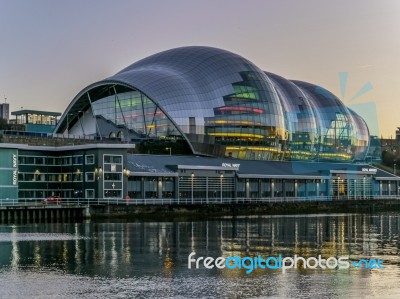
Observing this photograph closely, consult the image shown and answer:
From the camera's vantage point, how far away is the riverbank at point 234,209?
257ft

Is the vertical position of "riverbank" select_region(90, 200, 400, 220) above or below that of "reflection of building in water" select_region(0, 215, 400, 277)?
below

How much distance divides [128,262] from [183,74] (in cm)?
8547

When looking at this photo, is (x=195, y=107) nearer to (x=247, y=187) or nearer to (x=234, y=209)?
(x=247, y=187)

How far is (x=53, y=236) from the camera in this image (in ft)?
171

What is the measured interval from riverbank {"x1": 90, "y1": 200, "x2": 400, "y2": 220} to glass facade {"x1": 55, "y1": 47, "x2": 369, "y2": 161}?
1858 cm

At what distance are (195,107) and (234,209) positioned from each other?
2737 centimetres

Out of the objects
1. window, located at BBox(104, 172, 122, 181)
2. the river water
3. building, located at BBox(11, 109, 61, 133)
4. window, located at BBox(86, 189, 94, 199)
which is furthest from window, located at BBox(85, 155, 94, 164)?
building, located at BBox(11, 109, 61, 133)

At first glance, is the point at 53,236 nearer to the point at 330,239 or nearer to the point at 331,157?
the point at 330,239

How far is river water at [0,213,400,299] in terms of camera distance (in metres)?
28.2

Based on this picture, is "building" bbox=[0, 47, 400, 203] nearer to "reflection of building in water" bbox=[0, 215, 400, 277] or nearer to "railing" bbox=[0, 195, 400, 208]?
"railing" bbox=[0, 195, 400, 208]

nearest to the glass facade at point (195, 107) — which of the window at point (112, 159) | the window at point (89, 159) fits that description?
the window at point (112, 159)

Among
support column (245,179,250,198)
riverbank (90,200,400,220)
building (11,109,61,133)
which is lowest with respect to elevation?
riverbank (90,200,400,220)

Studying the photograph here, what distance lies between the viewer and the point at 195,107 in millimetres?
115562

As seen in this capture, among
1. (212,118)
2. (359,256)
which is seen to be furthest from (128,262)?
(212,118)
